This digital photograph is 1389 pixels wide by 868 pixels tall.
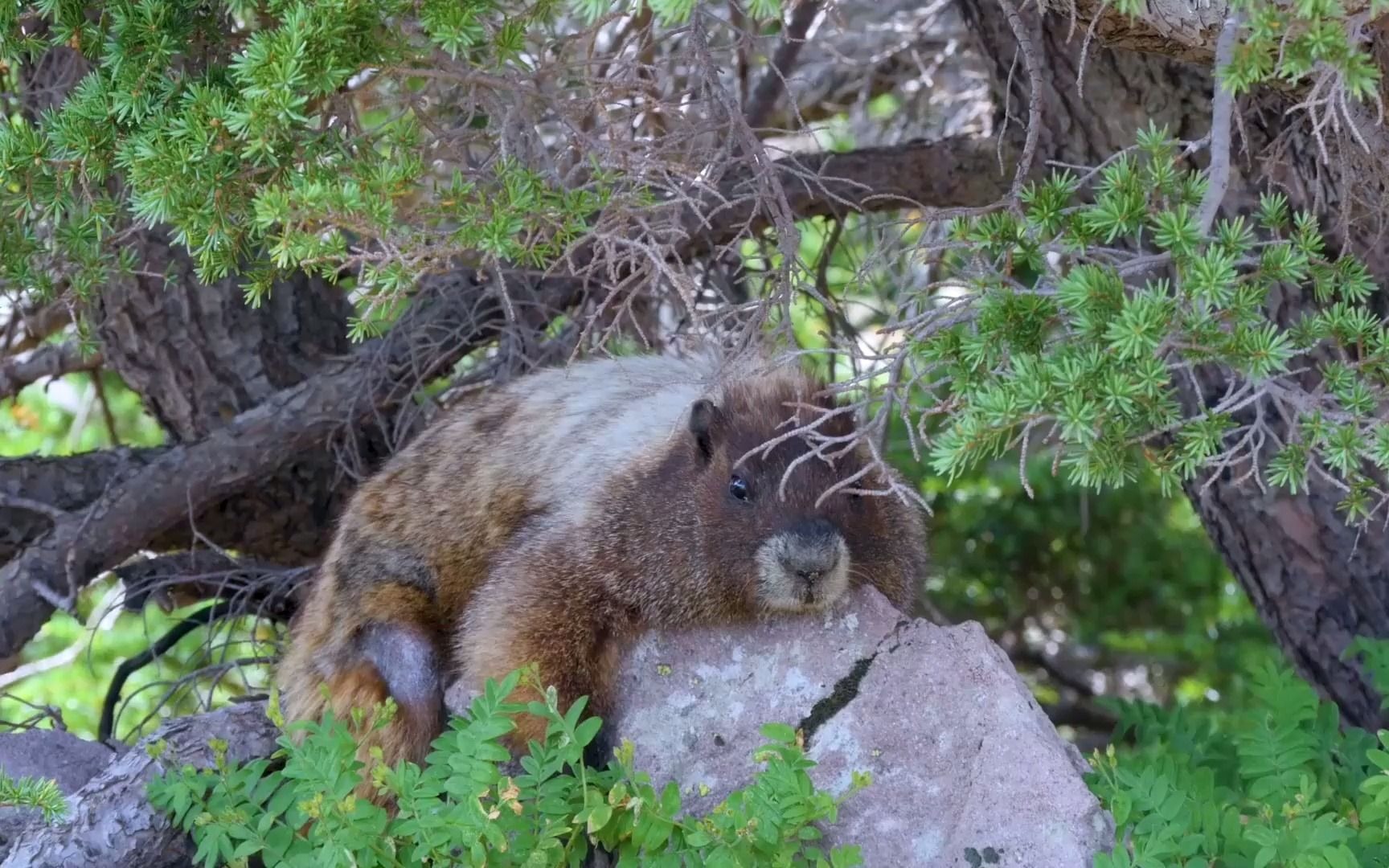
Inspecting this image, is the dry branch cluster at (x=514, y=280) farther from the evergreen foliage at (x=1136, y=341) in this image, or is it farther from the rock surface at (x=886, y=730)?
the rock surface at (x=886, y=730)

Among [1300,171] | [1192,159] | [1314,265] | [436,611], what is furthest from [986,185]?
[436,611]

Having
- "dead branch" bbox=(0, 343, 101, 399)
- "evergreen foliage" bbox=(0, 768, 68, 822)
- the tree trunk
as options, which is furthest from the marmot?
"dead branch" bbox=(0, 343, 101, 399)

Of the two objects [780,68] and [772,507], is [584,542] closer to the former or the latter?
[772,507]

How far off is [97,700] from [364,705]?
3.86 m

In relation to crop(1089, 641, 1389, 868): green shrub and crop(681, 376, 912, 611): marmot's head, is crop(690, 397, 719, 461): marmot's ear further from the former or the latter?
crop(1089, 641, 1389, 868): green shrub

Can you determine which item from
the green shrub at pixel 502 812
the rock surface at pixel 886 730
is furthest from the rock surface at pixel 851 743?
the green shrub at pixel 502 812

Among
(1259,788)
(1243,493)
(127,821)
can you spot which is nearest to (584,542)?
(127,821)

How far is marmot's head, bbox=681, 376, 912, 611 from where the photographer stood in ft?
13.1

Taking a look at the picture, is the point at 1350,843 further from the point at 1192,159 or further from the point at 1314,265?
the point at 1192,159

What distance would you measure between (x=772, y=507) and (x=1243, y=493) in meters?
2.25

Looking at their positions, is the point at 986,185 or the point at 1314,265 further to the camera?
the point at 986,185

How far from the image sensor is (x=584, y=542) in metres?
4.27

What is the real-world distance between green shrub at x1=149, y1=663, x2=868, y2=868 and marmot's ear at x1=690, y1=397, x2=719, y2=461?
3.14 ft

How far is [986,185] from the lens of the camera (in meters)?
6.04
